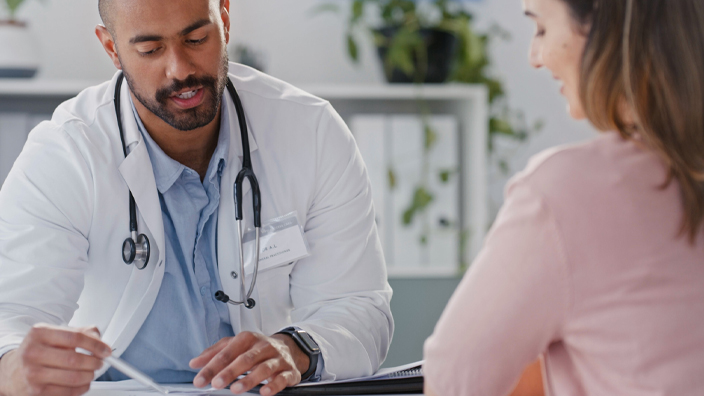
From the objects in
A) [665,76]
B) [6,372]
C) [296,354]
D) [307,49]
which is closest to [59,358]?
[6,372]

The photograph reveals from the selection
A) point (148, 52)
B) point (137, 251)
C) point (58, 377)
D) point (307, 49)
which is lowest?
point (58, 377)

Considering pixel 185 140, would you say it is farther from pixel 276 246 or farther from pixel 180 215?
pixel 276 246

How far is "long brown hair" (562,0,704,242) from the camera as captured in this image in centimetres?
64

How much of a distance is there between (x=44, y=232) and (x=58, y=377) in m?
0.35

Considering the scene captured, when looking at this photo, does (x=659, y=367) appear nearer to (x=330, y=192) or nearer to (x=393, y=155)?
(x=330, y=192)

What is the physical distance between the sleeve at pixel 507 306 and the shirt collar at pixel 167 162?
0.79 meters

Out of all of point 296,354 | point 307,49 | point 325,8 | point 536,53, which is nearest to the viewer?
point 536,53

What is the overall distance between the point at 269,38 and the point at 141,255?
1748 millimetres

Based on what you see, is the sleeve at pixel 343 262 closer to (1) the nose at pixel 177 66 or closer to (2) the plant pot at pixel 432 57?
(1) the nose at pixel 177 66

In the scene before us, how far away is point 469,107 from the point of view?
2.63 m

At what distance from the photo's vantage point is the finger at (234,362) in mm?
958

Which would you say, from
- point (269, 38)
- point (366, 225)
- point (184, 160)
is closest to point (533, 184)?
point (366, 225)

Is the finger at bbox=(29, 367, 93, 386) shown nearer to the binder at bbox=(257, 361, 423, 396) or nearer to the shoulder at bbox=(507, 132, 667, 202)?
the binder at bbox=(257, 361, 423, 396)

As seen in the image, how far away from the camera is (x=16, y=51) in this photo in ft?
7.94
